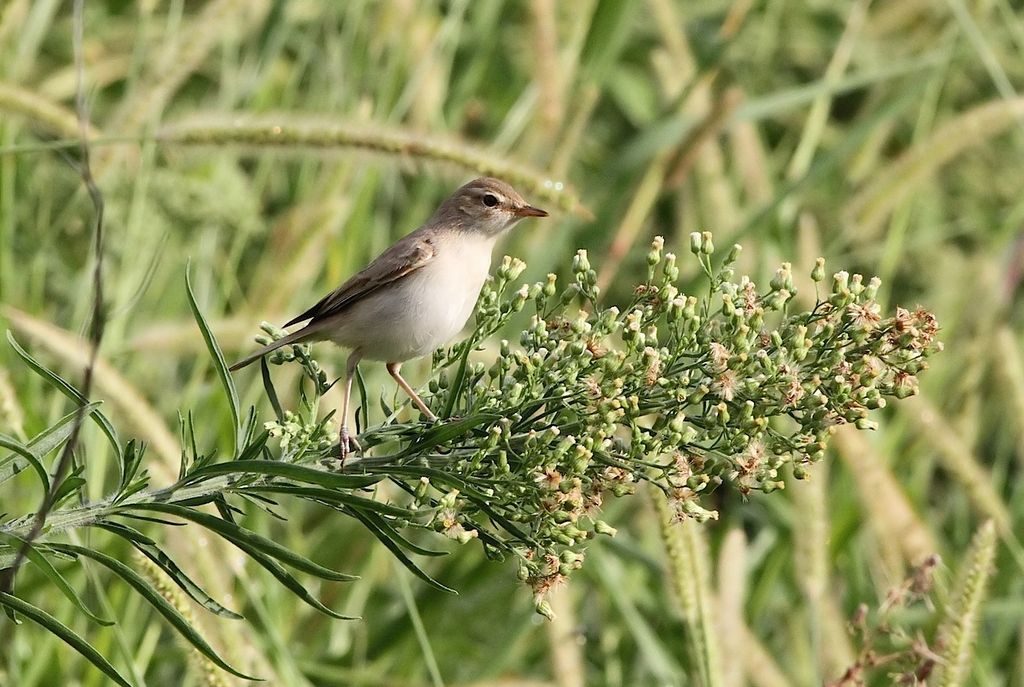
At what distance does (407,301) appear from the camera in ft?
11.6

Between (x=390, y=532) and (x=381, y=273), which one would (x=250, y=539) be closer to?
(x=390, y=532)

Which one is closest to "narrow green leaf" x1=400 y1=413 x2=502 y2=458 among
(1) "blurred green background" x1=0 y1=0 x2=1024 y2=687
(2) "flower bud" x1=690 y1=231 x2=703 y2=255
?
(2) "flower bud" x1=690 y1=231 x2=703 y2=255

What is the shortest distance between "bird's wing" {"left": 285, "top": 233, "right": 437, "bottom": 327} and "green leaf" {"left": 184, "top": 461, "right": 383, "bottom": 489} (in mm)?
1124

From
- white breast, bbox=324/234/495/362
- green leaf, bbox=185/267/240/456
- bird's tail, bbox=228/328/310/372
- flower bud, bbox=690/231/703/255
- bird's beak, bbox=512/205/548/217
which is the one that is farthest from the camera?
bird's beak, bbox=512/205/548/217

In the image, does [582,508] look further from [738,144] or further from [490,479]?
[738,144]

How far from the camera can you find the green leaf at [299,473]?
226 cm

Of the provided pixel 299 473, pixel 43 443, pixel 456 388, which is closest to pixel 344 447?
pixel 456 388

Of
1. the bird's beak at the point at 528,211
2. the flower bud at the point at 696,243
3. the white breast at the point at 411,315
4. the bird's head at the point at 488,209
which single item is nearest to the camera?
the flower bud at the point at 696,243

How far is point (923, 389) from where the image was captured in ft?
18.4

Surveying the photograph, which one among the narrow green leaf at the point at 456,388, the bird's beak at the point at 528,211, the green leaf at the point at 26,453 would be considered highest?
the bird's beak at the point at 528,211

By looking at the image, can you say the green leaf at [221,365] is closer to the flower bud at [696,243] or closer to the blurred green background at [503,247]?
the blurred green background at [503,247]

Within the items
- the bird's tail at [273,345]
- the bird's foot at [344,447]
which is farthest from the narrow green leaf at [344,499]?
the bird's tail at [273,345]

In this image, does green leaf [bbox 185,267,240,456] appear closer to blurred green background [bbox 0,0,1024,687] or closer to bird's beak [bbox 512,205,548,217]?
blurred green background [bbox 0,0,1024,687]

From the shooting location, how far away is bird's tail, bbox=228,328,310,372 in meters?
3.01
